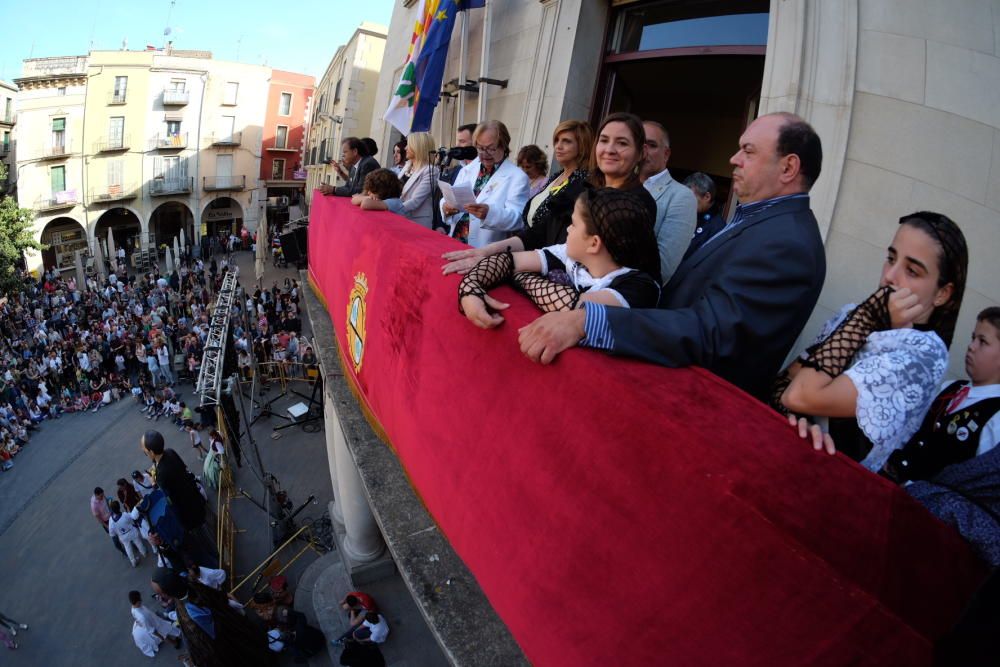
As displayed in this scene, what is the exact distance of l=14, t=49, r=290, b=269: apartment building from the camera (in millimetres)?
25594

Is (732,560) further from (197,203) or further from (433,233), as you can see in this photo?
(197,203)

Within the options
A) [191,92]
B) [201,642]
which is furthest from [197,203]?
[201,642]

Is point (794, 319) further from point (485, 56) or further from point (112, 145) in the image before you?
point (112, 145)

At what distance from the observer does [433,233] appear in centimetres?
355

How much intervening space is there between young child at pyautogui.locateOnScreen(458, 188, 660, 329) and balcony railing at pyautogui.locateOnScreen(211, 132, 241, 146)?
36.6 meters

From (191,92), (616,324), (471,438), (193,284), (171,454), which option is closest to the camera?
(616,324)

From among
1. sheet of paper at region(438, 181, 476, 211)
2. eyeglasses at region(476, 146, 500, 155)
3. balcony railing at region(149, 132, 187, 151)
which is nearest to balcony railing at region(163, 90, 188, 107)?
balcony railing at region(149, 132, 187, 151)

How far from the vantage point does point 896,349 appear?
1.46 metres

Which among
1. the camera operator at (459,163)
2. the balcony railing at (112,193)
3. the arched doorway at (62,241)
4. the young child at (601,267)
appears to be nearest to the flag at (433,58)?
the camera operator at (459,163)

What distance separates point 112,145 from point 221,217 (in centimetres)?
730

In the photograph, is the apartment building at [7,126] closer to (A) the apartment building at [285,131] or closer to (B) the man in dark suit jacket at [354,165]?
(A) the apartment building at [285,131]

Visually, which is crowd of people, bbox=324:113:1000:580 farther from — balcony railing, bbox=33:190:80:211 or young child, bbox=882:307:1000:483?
balcony railing, bbox=33:190:80:211

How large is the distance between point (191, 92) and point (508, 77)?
30278 millimetres

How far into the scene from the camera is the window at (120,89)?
27719 millimetres
